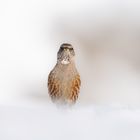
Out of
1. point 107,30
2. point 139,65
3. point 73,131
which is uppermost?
point 107,30

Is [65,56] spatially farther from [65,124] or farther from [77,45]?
[77,45]

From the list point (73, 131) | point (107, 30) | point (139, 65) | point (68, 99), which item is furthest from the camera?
point (107, 30)

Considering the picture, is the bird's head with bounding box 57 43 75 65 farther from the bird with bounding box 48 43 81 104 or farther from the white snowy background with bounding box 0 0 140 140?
the white snowy background with bounding box 0 0 140 140

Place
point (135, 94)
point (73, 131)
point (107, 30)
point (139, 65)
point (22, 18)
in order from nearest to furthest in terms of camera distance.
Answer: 1. point (73, 131)
2. point (135, 94)
3. point (139, 65)
4. point (107, 30)
5. point (22, 18)

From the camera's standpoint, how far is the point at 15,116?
241 centimetres

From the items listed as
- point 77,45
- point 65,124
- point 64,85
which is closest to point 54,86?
point 64,85

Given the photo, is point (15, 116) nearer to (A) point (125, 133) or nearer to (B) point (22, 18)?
(A) point (125, 133)

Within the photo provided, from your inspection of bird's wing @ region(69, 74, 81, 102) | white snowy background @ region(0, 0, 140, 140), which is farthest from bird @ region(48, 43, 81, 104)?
white snowy background @ region(0, 0, 140, 140)

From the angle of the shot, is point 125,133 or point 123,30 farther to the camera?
point 123,30

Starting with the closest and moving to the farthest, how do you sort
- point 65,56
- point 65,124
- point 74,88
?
point 65,124 < point 74,88 < point 65,56

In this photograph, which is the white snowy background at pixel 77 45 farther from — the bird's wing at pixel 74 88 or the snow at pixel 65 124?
the snow at pixel 65 124

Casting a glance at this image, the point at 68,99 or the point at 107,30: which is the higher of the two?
the point at 107,30

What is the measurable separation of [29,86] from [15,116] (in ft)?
23.8

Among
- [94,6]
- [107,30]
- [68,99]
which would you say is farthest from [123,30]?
[68,99]
